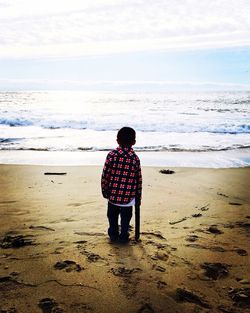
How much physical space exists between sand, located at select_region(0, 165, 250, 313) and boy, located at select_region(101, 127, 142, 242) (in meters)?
0.40

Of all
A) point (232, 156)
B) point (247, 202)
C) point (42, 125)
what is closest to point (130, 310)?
point (247, 202)

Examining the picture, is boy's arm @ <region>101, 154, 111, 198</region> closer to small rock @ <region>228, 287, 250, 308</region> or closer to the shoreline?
small rock @ <region>228, 287, 250, 308</region>

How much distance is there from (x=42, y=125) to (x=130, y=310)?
70.5ft

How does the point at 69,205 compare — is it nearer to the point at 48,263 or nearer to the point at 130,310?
the point at 48,263

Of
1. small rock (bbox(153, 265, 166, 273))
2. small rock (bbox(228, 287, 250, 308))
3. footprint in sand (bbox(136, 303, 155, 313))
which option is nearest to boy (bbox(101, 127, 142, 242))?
small rock (bbox(153, 265, 166, 273))

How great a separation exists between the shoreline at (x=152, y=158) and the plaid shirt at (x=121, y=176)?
6.12 metres

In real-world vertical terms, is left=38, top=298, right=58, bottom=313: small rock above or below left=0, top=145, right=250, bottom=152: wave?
above

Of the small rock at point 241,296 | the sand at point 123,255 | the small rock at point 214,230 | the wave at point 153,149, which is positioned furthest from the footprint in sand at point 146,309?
the wave at point 153,149

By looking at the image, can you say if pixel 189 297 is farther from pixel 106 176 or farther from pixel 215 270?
pixel 106 176

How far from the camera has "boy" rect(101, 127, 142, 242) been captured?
13.1ft

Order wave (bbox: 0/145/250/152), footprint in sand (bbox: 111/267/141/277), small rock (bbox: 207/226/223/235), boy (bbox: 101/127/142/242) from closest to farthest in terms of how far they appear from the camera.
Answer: footprint in sand (bbox: 111/267/141/277) → boy (bbox: 101/127/142/242) → small rock (bbox: 207/226/223/235) → wave (bbox: 0/145/250/152)

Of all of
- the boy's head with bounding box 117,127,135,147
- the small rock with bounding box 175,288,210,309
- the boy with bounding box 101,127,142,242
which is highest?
the boy's head with bounding box 117,127,135,147

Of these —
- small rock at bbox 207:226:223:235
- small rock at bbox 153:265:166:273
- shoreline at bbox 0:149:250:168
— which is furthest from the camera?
shoreline at bbox 0:149:250:168

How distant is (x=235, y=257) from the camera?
3770 millimetres
